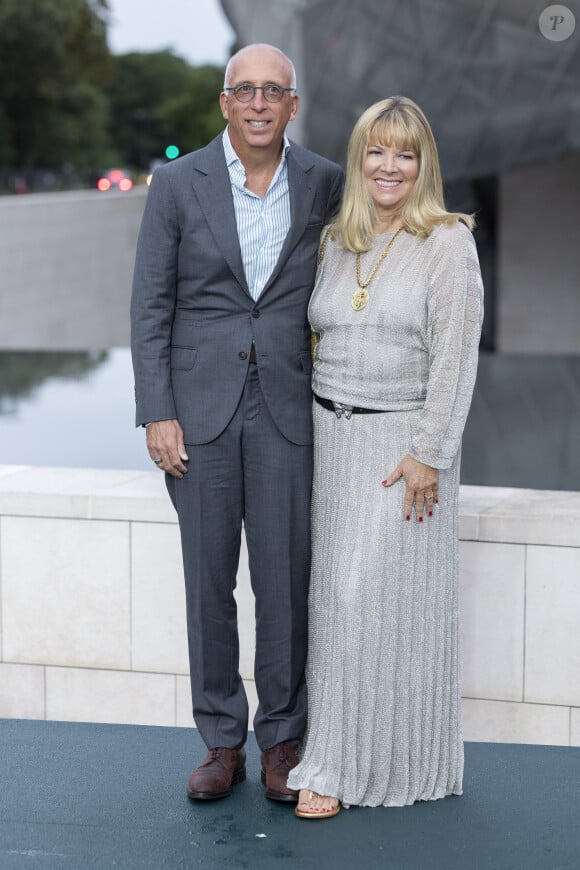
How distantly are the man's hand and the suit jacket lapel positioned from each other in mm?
457

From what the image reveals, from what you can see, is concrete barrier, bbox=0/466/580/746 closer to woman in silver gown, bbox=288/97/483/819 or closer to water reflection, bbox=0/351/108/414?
woman in silver gown, bbox=288/97/483/819

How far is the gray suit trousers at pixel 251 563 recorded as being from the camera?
340cm

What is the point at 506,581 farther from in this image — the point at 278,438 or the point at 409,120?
the point at 409,120

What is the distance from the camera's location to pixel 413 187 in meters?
3.22

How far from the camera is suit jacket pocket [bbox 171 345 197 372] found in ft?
11.2

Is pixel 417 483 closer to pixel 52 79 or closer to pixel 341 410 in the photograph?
pixel 341 410

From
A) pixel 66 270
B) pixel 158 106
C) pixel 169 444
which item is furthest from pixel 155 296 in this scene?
pixel 158 106

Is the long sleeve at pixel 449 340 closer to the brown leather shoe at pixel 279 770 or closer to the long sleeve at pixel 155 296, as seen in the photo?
the long sleeve at pixel 155 296

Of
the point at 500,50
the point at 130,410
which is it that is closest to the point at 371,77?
the point at 500,50

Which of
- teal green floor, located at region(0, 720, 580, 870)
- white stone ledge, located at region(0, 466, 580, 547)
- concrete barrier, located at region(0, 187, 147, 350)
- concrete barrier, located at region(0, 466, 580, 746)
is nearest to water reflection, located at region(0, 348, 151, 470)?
white stone ledge, located at region(0, 466, 580, 547)

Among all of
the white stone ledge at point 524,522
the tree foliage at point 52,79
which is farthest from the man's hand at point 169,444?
the tree foliage at point 52,79

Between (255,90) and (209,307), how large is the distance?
24.7 inches

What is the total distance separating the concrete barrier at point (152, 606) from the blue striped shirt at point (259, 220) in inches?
53.4

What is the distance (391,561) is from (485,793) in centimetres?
83
